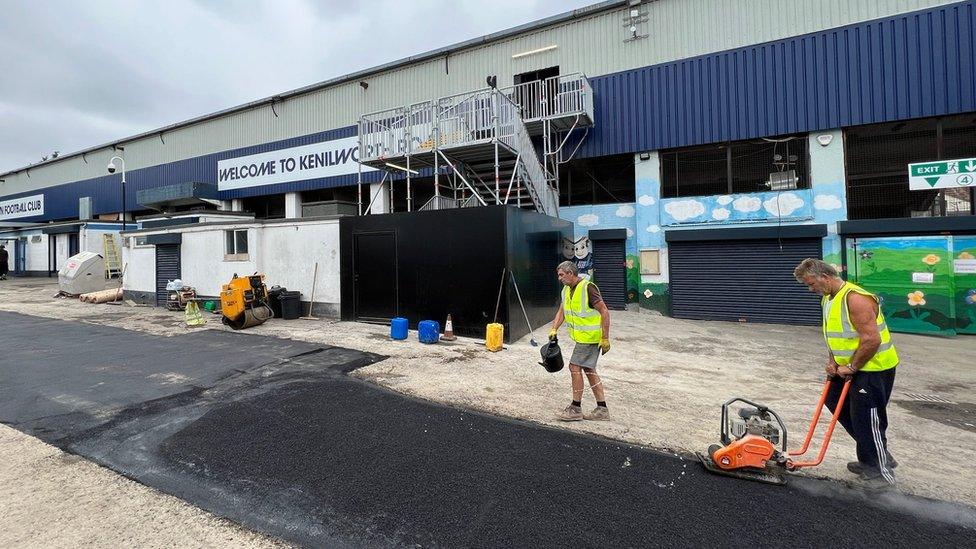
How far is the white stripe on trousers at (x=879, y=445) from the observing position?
3424 millimetres

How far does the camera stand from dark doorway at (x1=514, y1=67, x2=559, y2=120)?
1420cm

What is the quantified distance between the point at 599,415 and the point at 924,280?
11.4 m

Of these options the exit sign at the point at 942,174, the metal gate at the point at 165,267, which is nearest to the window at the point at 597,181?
the exit sign at the point at 942,174

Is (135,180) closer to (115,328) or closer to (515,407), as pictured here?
(115,328)

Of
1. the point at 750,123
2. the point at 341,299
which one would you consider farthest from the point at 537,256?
the point at 750,123

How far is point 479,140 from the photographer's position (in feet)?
32.6

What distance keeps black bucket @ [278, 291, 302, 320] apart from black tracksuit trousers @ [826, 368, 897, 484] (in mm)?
12331

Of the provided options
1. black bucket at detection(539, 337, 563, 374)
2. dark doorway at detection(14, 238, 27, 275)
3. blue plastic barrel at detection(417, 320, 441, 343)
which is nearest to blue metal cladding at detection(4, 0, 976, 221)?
blue plastic barrel at detection(417, 320, 441, 343)

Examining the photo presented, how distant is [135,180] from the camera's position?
86.1 feet

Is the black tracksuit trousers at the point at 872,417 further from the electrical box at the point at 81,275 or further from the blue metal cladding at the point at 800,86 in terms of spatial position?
the electrical box at the point at 81,275

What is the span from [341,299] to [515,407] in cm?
790

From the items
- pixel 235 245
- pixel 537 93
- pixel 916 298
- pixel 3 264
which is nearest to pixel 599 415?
pixel 916 298

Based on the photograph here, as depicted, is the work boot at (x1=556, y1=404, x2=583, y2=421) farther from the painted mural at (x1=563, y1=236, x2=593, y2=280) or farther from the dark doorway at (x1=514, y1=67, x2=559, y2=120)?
the dark doorway at (x1=514, y1=67, x2=559, y2=120)

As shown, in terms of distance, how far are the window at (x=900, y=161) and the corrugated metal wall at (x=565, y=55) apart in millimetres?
3201
